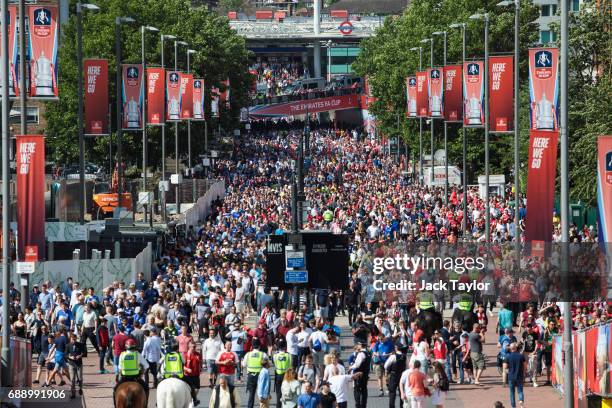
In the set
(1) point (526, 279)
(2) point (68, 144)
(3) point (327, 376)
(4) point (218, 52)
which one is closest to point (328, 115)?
(4) point (218, 52)

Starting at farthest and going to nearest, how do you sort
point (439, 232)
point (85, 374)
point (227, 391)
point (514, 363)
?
point (439, 232) < point (85, 374) < point (514, 363) < point (227, 391)

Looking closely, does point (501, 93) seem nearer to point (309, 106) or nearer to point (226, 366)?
point (226, 366)

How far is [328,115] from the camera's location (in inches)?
6294

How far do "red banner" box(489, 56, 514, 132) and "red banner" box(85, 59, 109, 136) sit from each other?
1132cm

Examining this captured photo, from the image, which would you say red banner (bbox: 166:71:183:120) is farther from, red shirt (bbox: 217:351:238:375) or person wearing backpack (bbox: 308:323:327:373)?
red shirt (bbox: 217:351:238:375)

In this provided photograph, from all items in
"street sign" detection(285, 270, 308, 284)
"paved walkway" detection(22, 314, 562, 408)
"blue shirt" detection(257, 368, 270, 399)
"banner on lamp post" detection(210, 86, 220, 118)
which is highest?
"banner on lamp post" detection(210, 86, 220, 118)

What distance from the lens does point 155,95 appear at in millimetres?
66562

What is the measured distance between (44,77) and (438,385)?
41.2 feet

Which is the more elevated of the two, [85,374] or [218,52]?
[218,52]

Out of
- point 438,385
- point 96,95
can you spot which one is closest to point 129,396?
point 438,385

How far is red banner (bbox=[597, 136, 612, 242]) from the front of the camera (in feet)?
91.3

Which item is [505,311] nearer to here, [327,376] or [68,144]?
[327,376]

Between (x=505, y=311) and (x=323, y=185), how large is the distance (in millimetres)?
47698

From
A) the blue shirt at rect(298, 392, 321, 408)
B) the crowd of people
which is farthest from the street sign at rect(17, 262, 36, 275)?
the blue shirt at rect(298, 392, 321, 408)
